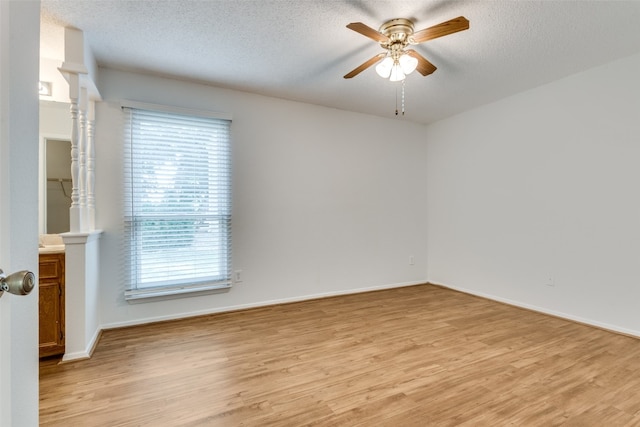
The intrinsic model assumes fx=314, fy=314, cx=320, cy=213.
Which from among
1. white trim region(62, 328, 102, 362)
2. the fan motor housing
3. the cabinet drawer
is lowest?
white trim region(62, 328, 102, 362)

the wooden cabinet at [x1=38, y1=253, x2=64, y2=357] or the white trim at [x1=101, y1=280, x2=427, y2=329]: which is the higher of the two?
the wooden cabinet at [x1=38, y1=253, x2=64, y2=357]

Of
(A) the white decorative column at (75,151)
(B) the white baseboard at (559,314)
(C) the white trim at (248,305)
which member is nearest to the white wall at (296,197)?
(C) the white trim at (248,305)

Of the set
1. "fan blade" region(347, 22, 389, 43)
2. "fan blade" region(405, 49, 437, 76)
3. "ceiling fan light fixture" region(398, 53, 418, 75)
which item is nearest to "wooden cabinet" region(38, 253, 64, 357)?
"fan blade" region(347, 22, 389, 43)

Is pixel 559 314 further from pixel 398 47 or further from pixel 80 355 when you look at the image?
pixel 80 355

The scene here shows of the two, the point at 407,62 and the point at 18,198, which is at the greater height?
the point at 407,62

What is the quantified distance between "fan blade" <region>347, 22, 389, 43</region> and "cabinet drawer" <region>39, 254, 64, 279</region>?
274 cm

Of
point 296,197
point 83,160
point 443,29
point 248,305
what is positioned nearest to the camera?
point 443,29

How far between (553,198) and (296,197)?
2.94m

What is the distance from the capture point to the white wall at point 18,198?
2.49 feet

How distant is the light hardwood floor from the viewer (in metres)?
1.78

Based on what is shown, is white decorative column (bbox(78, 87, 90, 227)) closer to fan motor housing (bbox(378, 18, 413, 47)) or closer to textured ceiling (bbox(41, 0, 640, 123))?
textured ceiling (bbox(41, 0, 640, 123))

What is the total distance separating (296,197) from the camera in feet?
13.2

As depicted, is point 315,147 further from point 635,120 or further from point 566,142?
point 635,120

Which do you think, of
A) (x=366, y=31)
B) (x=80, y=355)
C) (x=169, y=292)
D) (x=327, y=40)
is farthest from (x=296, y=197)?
(x=80, y=355)
